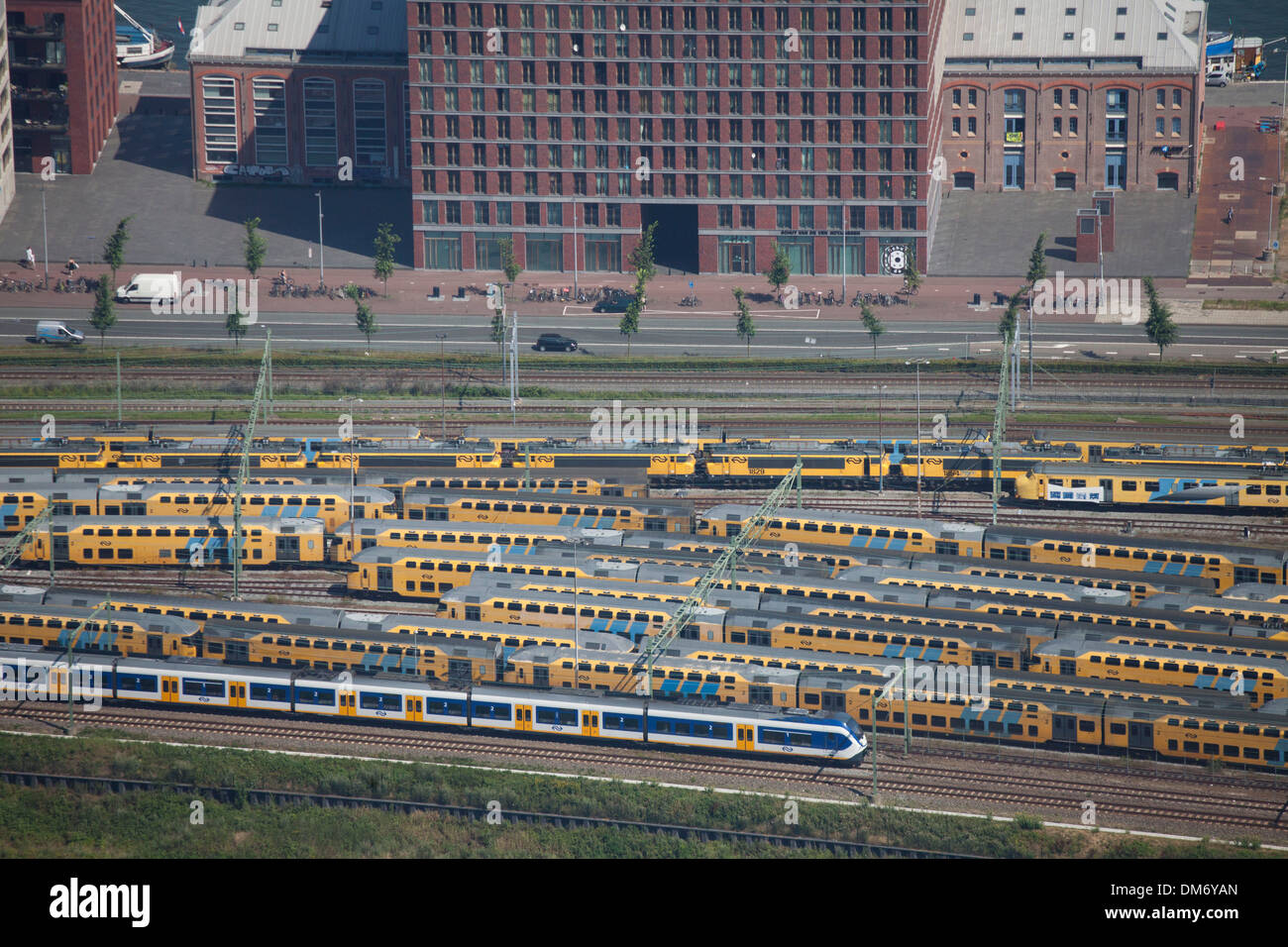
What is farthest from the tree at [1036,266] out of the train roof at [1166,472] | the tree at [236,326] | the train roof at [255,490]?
the train roof at [255,490]

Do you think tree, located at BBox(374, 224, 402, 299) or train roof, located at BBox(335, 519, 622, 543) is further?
tree, located at BBox(374, 224, 402, 299)

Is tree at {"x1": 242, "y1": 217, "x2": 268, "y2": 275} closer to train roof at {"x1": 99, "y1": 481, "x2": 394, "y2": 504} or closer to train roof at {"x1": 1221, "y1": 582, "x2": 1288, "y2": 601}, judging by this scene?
train roof at {"x1": 99, "y1": 481, "x2": 394, "y2": 504}

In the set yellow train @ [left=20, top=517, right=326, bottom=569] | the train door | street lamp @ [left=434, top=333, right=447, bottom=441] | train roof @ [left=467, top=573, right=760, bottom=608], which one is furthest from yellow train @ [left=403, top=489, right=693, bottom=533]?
the train door

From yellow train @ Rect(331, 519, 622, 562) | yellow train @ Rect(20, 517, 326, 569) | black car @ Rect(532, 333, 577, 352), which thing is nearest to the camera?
yellow train @ Rect(331, 519, 622, 562)

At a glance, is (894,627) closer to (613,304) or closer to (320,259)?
(613,304)

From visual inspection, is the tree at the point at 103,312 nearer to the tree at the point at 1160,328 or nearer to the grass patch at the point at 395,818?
the grass patch at the point at 395,818

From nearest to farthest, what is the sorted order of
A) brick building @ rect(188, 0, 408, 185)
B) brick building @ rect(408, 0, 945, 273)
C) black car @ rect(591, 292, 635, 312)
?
black car @ rect(591, 292, 635, 312) → brick building @ rect(408, 0, 945, 273) → brick building @ rect(188, 0, 408, 185)

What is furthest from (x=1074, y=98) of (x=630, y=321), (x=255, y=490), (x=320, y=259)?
(x=255, y=490)
